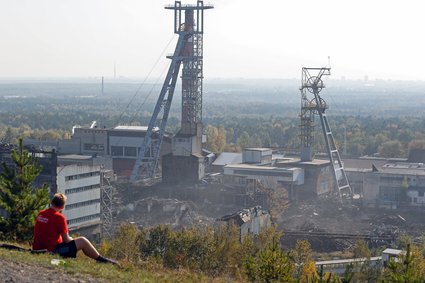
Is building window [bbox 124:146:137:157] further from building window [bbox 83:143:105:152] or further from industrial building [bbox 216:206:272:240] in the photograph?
industrial building [bbox 216:206:272:240]

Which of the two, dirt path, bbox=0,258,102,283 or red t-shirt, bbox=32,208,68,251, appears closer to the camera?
dirt path, bbox=0,258,102,283

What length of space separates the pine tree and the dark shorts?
3.81m

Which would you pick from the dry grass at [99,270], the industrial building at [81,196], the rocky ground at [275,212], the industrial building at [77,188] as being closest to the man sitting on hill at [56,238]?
the dry grass at [99,270]

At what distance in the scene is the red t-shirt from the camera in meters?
9.79

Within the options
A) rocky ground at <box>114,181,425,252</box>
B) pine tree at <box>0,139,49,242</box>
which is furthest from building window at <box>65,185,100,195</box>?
pine tree at <box>0,139,49,242</box>

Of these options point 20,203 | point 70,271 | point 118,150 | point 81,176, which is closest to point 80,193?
point 81,176

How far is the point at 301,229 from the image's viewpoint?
3509cm

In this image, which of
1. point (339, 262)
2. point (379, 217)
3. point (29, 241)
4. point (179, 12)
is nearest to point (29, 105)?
point (179, 12)

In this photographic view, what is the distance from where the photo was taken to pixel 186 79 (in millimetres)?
44750

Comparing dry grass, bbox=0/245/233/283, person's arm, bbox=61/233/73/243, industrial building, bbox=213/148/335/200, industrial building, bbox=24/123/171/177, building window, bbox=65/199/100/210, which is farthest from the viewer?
industrial building, bbox=24/123/171/177

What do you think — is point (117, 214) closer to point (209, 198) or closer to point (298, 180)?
point (209, 198)

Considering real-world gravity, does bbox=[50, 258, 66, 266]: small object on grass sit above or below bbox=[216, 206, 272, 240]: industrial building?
above

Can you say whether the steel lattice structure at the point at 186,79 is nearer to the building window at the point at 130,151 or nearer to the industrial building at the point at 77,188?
the building window at the point at 130,151

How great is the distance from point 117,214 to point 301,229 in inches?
313
